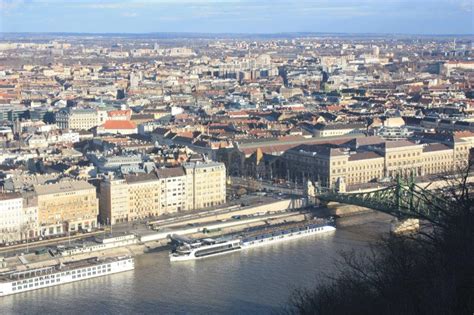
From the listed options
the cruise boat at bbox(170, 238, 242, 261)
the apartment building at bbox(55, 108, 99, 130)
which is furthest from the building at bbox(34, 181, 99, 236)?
the apartment building at bbox(55, 108, 99, 130)

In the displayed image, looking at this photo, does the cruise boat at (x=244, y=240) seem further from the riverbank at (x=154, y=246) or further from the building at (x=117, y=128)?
the building at (x=117, y=128)

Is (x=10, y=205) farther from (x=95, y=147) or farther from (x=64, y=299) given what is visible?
(x=95, y=147)

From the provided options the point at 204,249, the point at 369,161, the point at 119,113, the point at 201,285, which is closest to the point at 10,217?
the point at 204,249

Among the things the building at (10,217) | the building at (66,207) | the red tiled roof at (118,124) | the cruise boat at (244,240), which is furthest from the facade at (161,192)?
the red tiled roof at (118,124)

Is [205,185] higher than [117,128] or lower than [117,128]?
higher

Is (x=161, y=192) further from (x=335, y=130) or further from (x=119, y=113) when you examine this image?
(x=119, y=113)

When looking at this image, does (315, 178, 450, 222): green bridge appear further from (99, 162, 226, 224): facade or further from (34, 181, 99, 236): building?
(34, 181, 99, 236): building
